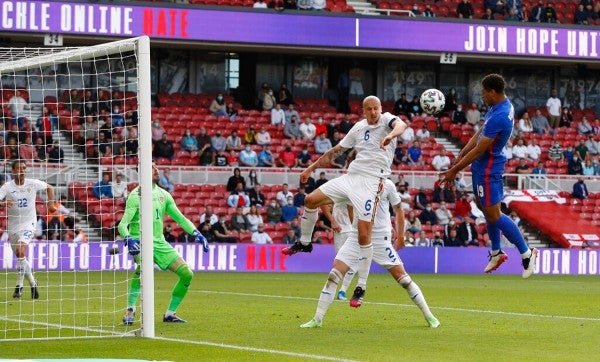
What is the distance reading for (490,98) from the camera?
13.0 m

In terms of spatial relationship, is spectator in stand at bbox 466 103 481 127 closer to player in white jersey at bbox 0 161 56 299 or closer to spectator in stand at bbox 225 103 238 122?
spectator in stand at bbox 225 103 238 122

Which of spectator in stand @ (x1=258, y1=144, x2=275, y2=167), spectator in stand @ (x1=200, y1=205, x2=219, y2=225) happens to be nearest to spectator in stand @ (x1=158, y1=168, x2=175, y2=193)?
spectator in stand @ (x1=200, y1=205, x2=219, y2=225)

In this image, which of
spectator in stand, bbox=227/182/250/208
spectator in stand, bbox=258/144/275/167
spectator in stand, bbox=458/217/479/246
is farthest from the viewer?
spectator in stand, bbox=258/144/275/167

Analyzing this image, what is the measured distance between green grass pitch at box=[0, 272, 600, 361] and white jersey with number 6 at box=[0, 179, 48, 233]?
142cm

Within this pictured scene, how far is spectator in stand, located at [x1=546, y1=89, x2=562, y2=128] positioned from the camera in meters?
41.3

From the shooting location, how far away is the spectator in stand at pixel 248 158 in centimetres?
3406

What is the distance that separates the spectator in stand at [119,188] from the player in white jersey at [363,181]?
1295 centimetres

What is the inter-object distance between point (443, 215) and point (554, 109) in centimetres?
964

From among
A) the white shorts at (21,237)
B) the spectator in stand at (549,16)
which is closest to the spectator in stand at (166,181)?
the white shorts at (21,237)

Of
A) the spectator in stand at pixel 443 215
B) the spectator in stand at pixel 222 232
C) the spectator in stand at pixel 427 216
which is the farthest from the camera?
the spectator in stand at pixel 443 215

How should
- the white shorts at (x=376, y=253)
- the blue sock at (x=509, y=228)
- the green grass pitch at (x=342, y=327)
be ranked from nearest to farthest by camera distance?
1. the green grass pitch at (x=342, y=327)
2. the blue sock at (x=509, y=228)
3. the white shorts at (x=376, y=253)

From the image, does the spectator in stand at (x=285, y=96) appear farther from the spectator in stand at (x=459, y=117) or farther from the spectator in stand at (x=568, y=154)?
the spectator in stand at (x=568, y=154)

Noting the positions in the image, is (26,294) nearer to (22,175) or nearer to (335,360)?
(22,175)

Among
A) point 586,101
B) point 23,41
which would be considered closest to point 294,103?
point 23,41
